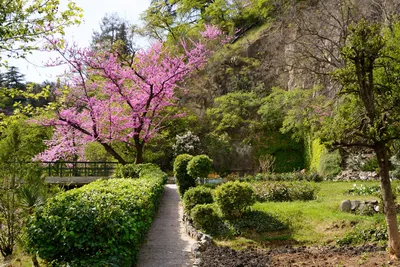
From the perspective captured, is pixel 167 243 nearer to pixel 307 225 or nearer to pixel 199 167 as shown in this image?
pixel 307 225

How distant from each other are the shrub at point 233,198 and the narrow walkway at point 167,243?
3.86ft

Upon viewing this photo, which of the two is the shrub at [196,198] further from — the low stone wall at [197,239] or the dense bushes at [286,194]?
the dense bushes at [286,194]

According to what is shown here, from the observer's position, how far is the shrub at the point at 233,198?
9055mm

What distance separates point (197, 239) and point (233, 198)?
1.32 m

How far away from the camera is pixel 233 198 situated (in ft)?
29.7

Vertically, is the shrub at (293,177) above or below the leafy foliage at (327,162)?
below

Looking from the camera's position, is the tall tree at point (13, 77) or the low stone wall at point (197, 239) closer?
the low stone wall at point (197, 239)

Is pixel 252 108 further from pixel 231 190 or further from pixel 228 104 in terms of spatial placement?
pixel 231 190

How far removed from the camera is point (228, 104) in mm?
25125

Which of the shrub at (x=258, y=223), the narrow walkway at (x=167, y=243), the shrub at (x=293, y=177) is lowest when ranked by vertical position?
the narrow walkway at (x=167, y=243)

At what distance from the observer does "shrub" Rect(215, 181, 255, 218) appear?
905 cm

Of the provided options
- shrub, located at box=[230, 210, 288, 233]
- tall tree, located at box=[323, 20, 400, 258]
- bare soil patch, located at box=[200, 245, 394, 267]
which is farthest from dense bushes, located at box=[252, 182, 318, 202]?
tall tree, located at box=[323, 20, 400, 258]

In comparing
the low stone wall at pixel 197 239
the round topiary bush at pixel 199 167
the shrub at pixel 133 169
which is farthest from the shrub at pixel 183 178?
the low stone wall at pixel 197 239

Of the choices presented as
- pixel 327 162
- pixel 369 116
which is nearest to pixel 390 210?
pixel 369 116
